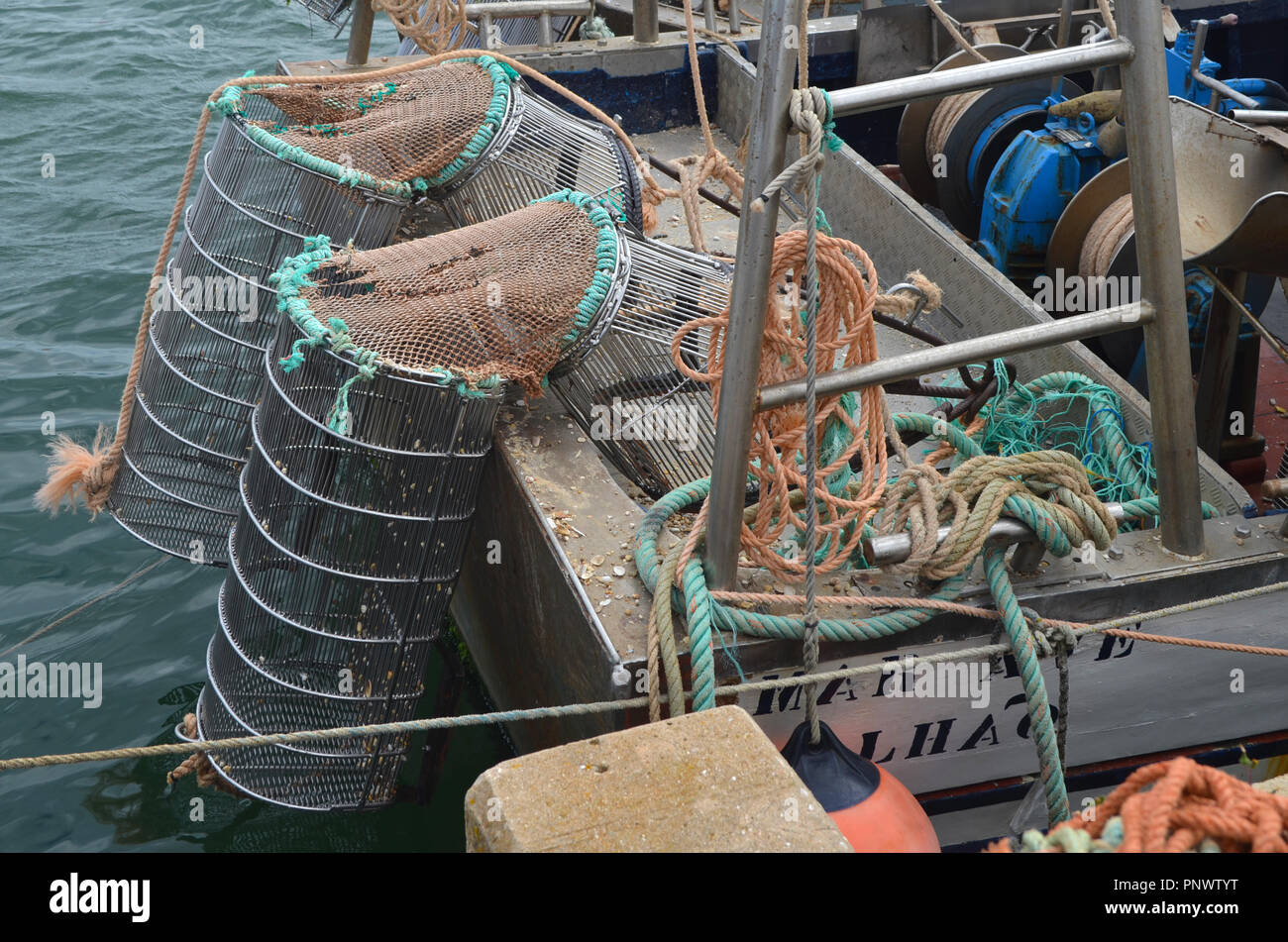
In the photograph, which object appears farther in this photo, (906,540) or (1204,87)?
(1204,87)

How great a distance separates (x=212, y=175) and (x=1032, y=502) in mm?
3305

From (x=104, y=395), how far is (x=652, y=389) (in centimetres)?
473

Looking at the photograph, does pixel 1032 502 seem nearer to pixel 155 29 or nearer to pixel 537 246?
pixel 537 246

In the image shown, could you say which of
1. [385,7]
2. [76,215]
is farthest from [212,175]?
[76,215]

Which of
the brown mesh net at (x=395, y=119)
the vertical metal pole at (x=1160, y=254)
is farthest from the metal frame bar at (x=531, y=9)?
the vertical metal pole at (x=1160, y=254)

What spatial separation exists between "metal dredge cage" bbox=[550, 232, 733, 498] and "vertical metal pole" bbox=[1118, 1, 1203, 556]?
141 centimetres

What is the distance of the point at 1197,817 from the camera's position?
5.49ft

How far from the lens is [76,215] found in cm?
927

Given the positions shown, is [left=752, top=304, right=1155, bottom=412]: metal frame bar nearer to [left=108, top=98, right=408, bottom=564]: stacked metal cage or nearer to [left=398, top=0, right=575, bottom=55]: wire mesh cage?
[left=108, top=98, right=408, bottom=564]: stacked metal cage

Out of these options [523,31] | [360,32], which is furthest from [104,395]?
[523,31]

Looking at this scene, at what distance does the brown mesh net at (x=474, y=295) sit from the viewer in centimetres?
339

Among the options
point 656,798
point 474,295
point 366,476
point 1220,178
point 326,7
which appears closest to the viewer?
point 656,798

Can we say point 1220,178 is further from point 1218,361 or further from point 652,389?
point 652,389

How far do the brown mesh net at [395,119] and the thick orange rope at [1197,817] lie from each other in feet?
11.9
